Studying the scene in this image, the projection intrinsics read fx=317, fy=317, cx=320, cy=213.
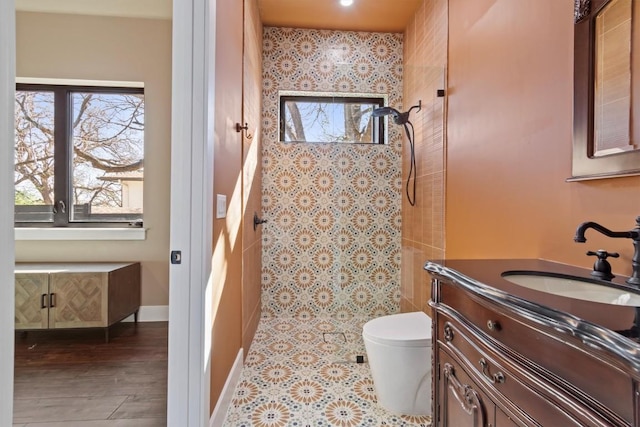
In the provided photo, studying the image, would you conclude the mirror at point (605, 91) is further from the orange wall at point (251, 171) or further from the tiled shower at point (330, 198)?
the tiled shower at point (330, 198)

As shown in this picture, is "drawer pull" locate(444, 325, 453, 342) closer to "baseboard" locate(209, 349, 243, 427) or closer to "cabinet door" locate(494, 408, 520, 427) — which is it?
"cabinet door" locate(494, 408, 520, 427)

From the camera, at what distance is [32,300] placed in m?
2.30

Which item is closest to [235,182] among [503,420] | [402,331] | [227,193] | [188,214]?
[227,193]

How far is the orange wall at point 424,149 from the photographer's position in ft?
6.98

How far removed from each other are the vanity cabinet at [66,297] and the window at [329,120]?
1.87 meters

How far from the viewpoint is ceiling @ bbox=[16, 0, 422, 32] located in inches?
99.0

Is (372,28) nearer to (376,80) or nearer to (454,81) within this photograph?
(376,80)

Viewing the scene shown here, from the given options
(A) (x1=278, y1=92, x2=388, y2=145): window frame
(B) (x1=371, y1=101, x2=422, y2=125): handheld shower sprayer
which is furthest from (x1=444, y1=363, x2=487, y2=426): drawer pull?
(A) (x1=278, y1=92, x2=388, y2=145): window frame

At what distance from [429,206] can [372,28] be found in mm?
1738

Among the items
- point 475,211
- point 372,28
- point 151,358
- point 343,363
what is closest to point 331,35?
point 372,28

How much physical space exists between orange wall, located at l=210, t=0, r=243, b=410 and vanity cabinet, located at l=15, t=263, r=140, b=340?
1178 millimetres

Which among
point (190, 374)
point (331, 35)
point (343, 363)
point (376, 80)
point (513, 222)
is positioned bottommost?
point (343, 363)

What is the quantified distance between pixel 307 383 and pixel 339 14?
2.79 meters

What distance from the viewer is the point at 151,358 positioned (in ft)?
7.30
